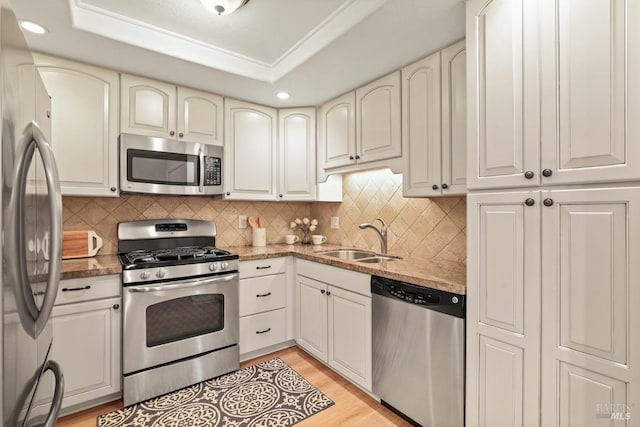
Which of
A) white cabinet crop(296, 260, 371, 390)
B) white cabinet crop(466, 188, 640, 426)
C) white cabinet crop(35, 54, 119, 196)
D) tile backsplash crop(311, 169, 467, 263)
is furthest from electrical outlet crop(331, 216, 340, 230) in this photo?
white cabinet crop(35, 54, 119, 196)

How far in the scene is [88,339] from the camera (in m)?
1.87

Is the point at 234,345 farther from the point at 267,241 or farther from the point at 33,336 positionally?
the point at 33,336

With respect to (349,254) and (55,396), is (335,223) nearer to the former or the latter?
(349,254)

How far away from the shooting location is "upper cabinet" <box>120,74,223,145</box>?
2.27 m

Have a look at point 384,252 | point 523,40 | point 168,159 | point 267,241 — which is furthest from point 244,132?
point 523,40

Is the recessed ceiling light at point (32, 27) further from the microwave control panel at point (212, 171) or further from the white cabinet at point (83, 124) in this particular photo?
the microwave control panel at point (212, 171)

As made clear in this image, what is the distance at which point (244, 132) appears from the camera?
2.81 metres

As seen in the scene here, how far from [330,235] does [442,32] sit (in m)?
2.01

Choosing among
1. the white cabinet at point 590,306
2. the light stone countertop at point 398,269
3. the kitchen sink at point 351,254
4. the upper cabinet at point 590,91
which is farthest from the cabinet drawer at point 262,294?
the upper cabinet at point 590,91

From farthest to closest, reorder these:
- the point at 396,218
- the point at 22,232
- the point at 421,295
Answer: the point at 396,218 < the point at 421,295 < the point at 22,232

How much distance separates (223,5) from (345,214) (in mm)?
1933

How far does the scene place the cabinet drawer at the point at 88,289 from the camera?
5.91ft

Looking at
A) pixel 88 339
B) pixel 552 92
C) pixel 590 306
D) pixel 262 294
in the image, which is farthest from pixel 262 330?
pixel 552 92

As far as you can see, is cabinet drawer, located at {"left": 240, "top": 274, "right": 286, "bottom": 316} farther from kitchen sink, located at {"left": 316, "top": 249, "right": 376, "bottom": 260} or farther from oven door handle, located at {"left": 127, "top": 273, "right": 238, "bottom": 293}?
kitchen sink, located at {"left": 316, "top": 249, "right": 376, "bottom": 260}
